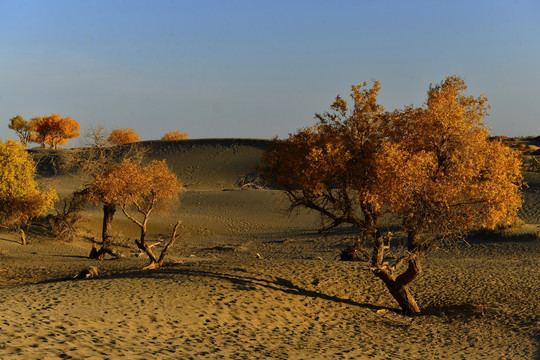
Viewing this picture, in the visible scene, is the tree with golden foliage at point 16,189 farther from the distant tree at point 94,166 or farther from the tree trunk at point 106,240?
the tree trunk at point 106,240

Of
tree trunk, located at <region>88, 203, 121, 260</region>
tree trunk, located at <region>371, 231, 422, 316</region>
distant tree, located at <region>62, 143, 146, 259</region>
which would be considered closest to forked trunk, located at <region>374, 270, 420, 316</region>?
tree trunk, located at <region>371, 231, 422, 316</region>

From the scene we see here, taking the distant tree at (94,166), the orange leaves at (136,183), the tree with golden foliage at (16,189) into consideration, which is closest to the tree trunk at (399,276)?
the orange leaves at (136,183)

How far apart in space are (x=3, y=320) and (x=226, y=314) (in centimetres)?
635

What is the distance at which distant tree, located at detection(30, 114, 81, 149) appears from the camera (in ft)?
380

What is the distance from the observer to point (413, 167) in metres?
15.8

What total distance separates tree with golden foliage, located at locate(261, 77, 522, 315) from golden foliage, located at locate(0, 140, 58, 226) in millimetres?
22727

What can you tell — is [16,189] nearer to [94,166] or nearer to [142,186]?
[94,166]

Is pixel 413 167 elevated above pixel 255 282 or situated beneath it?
elevated above

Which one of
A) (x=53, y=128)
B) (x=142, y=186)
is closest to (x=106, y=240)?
(x=142, y=186)

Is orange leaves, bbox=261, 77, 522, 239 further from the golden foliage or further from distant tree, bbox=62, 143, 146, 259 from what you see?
the golden foliage

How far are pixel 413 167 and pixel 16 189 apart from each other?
91.9 ft

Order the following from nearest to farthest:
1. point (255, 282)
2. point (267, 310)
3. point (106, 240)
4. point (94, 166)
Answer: point (267, 310) → point (255, 282) → point (94, 166) → point (106, 240)

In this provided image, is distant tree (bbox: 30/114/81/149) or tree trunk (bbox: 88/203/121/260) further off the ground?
distant tree (bbox: 30/114/81/149)

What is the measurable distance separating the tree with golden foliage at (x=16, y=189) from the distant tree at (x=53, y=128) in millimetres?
86537
